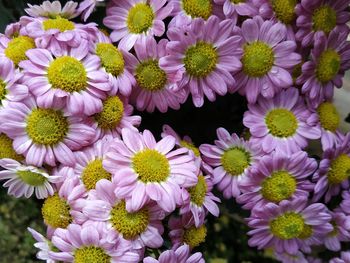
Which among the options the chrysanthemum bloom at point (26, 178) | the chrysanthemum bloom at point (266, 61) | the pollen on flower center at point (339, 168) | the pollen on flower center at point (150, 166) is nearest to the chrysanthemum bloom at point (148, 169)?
the pollen on flower center at point (150, 166)

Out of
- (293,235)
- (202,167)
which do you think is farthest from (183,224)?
(293,235)

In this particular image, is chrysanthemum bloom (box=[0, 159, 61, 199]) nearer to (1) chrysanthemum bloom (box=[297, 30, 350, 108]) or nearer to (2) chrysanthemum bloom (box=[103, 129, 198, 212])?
(2) chrysanthemum bloom (box=[103, 129, 198, 212])

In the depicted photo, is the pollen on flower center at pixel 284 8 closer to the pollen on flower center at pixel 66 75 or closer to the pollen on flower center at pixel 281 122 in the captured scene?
the pollen on flower center at pixel 281 122

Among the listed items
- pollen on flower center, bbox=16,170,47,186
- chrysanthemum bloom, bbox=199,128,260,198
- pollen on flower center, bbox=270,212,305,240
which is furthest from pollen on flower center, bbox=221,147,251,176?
pollen on flower center, bbox=16,170,47,186

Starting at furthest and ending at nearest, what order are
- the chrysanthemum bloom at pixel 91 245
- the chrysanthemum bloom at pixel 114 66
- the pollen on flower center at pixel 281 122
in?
the pollen on flower center at pixel 281 122
the chrysanthemum bloom at pixel 114 66
the chrysanthemum bloom at pixel 91 245

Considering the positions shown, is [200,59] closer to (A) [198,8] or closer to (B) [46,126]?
(A) [198,8]

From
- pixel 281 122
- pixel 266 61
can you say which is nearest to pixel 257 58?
pixel 266 61

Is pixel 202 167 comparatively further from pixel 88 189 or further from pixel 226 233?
pixel 226 233
